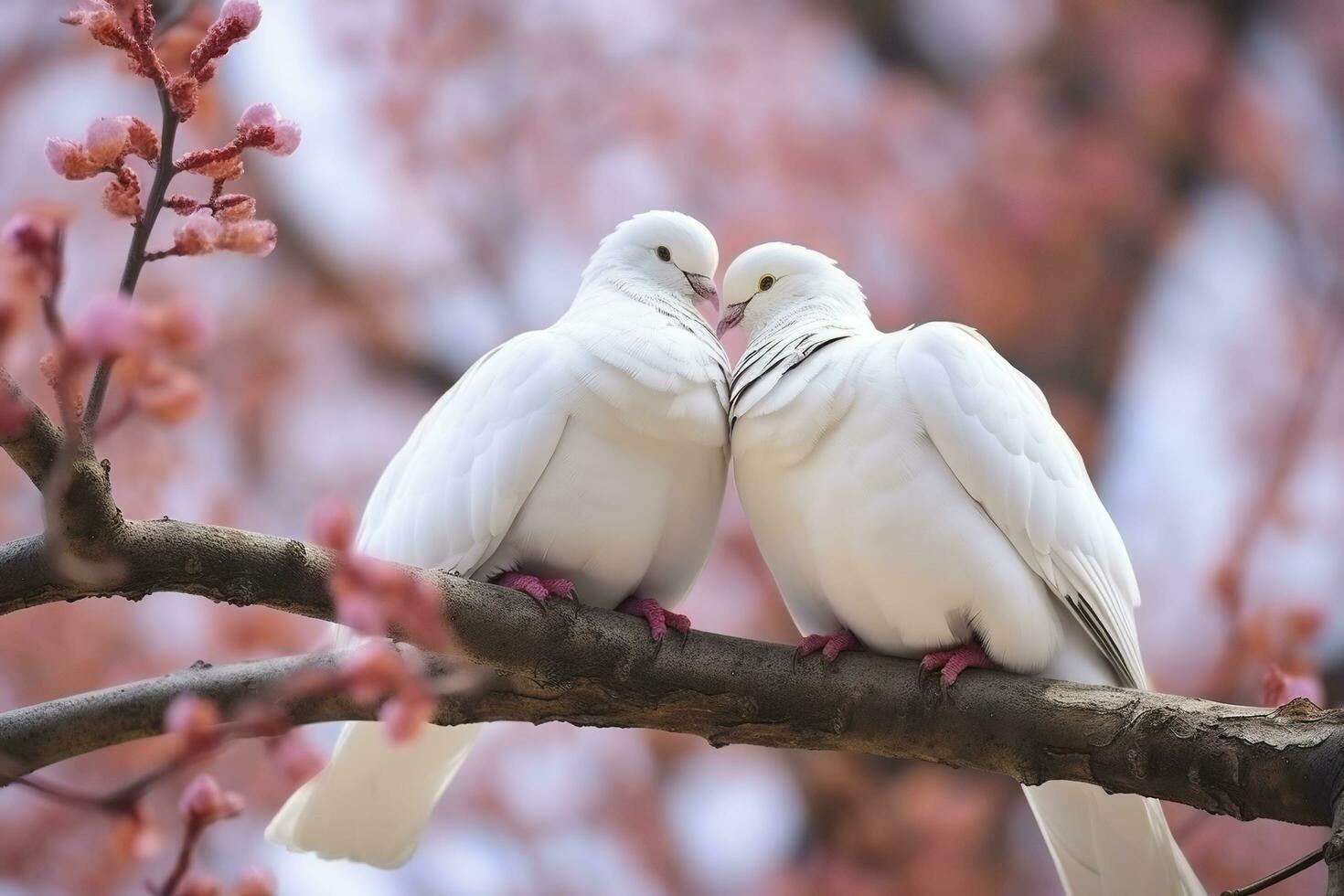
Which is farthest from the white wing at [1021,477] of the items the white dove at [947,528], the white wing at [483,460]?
the white wing at [483,460]

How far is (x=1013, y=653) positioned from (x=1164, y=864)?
2.11 ft

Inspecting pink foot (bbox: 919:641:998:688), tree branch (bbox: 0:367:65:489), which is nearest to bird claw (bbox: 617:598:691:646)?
pink foot (bbox: 919:641:998:688)

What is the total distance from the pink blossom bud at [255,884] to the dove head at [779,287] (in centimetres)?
216

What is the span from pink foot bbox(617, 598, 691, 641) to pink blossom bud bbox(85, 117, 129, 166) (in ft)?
4.52

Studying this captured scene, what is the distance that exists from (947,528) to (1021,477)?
0.23 meters

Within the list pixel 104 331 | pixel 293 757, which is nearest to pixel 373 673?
pixel 293 757

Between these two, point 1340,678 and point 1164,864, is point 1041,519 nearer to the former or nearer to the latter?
point 1164,864

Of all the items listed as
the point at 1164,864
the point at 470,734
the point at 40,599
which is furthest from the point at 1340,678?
the point at 40,599

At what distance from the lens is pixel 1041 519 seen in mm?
2719

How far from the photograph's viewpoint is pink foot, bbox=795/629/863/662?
Answer: 8.48 ft

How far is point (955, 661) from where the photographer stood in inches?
101

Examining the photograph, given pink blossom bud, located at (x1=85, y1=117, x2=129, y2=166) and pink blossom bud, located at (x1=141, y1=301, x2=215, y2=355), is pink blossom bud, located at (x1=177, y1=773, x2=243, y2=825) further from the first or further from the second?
pink blossom bud, located at (x1=85, y1=117, x2=129, y2=166)

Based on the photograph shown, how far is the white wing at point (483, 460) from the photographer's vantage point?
2701 millimetres

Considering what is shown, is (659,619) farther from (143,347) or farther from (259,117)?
(143,347)
